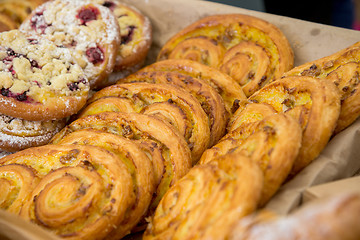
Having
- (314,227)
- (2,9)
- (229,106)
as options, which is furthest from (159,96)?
(2,9)

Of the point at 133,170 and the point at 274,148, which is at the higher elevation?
the point at 274,148

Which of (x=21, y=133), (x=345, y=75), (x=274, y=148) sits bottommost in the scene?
(x=21, y=133)

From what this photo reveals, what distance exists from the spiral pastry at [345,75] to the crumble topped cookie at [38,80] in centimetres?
167

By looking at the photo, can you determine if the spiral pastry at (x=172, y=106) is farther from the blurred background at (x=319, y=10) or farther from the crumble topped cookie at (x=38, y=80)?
the blurred background at (x=319, y=10)

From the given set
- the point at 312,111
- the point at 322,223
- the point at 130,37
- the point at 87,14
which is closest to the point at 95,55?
the point at 87,14

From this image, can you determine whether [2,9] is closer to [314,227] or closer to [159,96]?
[159,96]

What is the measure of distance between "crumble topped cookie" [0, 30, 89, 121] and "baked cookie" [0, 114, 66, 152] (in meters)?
0.11

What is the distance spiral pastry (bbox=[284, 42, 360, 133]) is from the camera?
82.4 inches

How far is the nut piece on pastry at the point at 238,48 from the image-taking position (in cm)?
291

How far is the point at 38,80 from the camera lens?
2564 mm

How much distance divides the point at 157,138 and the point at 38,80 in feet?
3.39

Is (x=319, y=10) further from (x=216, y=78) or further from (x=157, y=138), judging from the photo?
(x=157, y=138)

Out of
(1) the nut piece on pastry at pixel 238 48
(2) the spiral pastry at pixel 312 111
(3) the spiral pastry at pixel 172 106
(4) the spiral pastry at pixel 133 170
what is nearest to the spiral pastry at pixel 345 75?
(2) the spiral pastry at pixel 312 111

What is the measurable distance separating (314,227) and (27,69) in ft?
7.38
